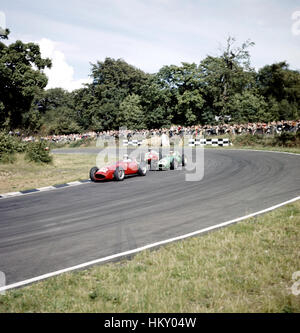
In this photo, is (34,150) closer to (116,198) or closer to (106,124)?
(116,198)

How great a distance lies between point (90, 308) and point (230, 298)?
1576 mm

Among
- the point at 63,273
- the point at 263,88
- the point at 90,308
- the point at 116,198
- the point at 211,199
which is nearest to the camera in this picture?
the point at 90,308

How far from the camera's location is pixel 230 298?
3.62 meters

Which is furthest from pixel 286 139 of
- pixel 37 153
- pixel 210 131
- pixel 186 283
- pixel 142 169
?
pixel 186 283

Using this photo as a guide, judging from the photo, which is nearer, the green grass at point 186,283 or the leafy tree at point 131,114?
the green grass at point 186,283

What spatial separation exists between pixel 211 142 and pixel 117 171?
61.0 feet

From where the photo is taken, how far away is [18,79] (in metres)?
31.5

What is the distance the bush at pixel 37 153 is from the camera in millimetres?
18266

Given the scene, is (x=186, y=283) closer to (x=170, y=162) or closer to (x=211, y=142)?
(x=170, y=162)

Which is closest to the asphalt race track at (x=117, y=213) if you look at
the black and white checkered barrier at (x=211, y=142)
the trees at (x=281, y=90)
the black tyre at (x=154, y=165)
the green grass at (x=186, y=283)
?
the green grass at (x=186, y=283)

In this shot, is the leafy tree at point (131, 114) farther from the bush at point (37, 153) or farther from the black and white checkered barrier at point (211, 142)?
the bush at point (37, 153)

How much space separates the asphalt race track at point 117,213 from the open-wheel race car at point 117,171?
1.37 feet

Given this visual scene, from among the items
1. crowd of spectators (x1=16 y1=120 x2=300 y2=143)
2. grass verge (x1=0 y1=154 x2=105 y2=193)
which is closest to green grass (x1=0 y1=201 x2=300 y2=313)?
grass verge (x1=0 y1=154 x2=105 y2=193)

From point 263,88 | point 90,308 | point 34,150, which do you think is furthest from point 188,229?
point 263,88
